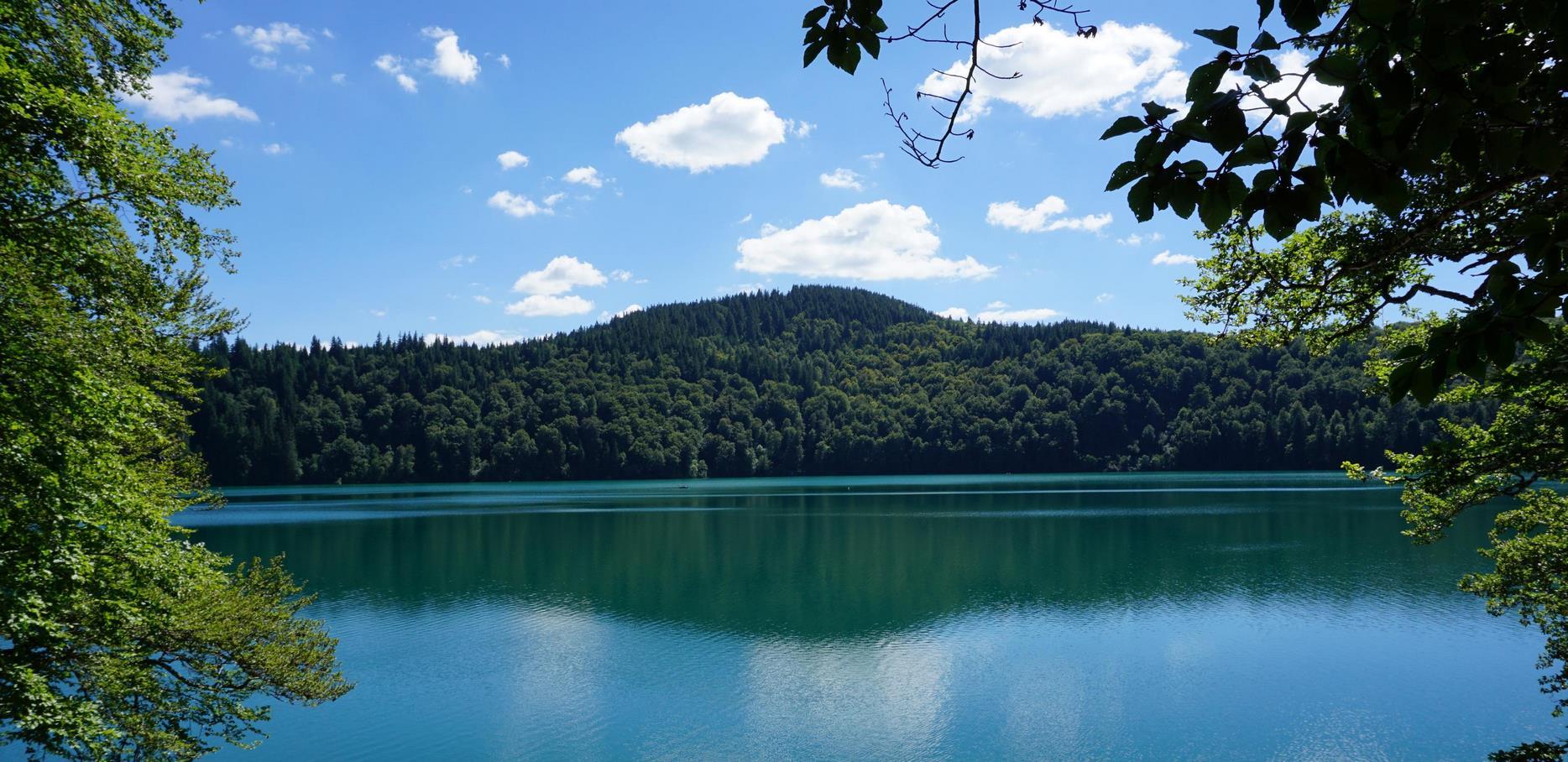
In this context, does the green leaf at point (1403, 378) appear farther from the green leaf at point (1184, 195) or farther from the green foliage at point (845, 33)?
the green foliage at point (845, 33)

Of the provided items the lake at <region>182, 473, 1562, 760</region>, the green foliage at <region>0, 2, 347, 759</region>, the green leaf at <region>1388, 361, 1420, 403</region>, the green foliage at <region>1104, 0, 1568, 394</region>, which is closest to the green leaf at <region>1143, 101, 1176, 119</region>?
the green foliage at <region>1104, 0, 1568, 394</region>

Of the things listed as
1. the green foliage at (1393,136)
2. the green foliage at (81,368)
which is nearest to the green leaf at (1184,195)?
the green foliage at (1393,136)

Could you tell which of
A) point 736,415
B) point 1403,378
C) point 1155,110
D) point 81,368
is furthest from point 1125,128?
point 736,415

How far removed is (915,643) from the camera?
31.0m

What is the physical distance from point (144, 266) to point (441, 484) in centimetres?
14726

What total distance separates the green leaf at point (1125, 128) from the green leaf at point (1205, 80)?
14cm

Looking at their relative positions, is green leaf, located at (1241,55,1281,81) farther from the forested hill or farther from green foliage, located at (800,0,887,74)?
the forested hill

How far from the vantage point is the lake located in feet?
70.9

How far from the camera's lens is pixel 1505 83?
2.03 m

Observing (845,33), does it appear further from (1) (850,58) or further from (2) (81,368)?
(2) (81,368)

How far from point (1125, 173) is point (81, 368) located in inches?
447

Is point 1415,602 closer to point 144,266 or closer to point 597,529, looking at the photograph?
point 144,266

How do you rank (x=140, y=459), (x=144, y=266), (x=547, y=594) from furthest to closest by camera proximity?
(x=547, y=594) → (x=140, y=459) → (x=144, y=266)

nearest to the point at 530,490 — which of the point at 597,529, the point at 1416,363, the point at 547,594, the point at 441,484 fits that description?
the point at 441,484
